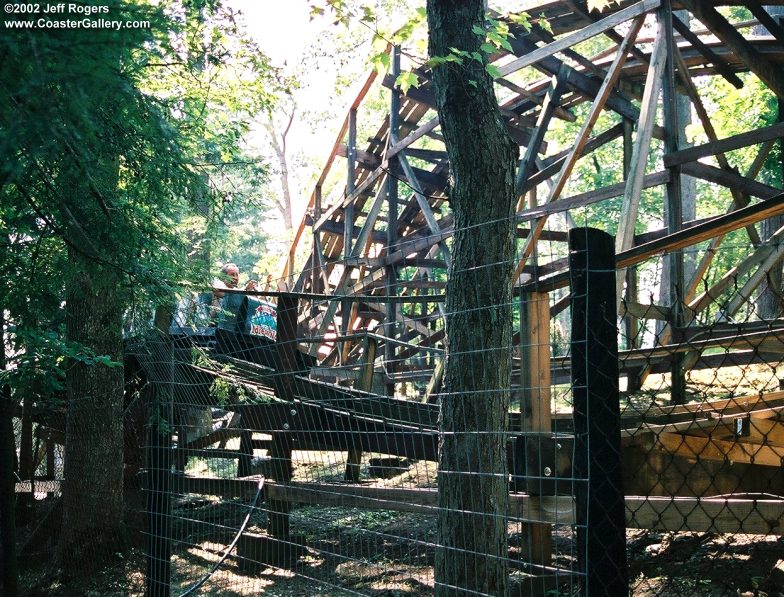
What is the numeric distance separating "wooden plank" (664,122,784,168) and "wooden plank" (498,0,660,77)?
1.35 meters

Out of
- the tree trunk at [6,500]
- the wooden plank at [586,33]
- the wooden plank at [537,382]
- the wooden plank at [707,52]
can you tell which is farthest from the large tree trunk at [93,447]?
the wooden plank at [707,52]

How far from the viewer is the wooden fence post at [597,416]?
8.52 ft

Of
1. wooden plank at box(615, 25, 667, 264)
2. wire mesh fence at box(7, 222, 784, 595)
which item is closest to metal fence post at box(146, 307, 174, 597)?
wire mesh fence at box(7, 222, 784, 595)

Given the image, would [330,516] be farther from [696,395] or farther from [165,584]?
[696,395]

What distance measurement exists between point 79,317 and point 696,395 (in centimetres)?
657

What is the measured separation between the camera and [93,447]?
8.38m

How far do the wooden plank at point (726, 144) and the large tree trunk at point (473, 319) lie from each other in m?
4.99

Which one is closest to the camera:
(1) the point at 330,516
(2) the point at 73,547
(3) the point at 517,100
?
(2) the point at 73,547

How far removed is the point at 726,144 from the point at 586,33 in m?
2.16

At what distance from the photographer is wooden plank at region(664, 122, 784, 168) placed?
8.53 m

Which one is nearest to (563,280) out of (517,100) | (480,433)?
(480,433)

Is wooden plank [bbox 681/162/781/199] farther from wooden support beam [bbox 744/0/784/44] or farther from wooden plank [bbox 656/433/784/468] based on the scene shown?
wooden plank [bbox 656/433/784/468]

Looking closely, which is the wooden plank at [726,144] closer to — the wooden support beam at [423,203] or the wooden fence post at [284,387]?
→ the wooden support beam at [423,203]

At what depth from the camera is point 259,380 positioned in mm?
7566
